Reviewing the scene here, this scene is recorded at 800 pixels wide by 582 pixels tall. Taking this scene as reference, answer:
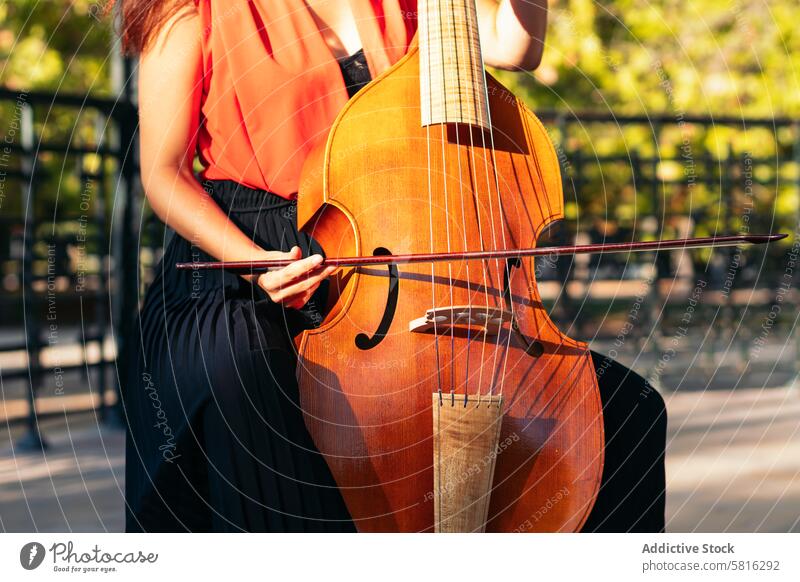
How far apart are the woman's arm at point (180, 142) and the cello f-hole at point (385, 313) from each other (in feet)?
0.31

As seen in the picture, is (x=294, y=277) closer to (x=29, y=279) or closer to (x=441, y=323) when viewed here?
(x=441, y=323)

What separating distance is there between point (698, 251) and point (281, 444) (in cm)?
406

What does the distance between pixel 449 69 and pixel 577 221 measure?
7.82 ft

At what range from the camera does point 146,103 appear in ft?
4.32

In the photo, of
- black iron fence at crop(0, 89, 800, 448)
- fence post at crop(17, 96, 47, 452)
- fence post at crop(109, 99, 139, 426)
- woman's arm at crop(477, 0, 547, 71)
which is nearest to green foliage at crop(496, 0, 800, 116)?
black iron fence at crop(0, 89, 800, 448)

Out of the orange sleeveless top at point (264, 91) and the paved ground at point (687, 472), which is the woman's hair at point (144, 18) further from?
the paved ground at point (687, 472)

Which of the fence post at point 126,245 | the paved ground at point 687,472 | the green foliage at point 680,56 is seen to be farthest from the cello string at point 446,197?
the green foliage at point 680,56

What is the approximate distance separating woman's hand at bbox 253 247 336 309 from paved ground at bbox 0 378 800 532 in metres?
1.30

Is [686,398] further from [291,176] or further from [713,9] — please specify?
[291,176]

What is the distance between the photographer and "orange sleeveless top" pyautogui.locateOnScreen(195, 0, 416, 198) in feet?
4.33

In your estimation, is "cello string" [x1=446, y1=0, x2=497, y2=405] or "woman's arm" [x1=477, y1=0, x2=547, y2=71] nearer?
"cello string" [x1=446, y1=0, x2=497, y2=405]

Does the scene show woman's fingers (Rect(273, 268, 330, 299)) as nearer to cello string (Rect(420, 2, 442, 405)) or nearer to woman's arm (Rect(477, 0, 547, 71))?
cello string (Rect(420, 2, 442, 405))

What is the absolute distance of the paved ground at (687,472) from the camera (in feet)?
7.98

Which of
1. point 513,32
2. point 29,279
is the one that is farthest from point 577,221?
point 513,32
